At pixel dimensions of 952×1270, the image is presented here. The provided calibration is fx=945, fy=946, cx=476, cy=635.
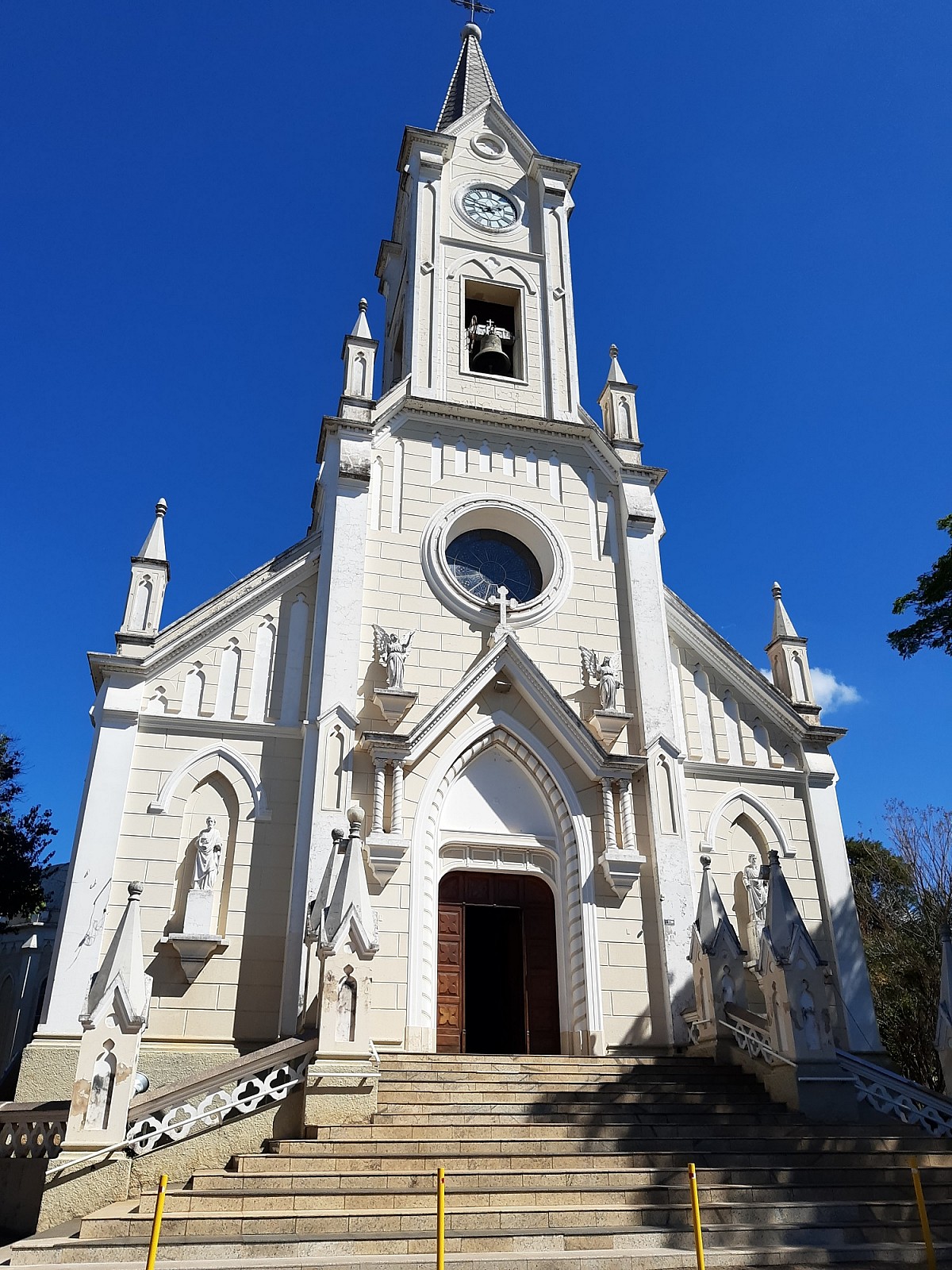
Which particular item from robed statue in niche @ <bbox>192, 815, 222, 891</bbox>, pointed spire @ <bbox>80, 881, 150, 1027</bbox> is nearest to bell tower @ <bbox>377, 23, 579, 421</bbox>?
robed statue in niche @ <bbox>192, 815, 222, 891</bbox>

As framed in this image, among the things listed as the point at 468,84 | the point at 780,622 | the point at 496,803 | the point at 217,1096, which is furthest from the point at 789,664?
the point at 468,84

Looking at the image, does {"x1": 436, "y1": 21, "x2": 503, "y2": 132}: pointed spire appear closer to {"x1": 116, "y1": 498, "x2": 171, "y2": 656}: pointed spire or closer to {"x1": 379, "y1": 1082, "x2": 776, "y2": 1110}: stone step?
{"x1": 116, "y1": 498, "x2": 171, "y2": 656}: pointed spire

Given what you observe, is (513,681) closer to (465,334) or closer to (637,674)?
(637,674)

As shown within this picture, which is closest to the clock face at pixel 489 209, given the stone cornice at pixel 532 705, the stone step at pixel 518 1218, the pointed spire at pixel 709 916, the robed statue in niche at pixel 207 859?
the stone cornice at pixel 532 705

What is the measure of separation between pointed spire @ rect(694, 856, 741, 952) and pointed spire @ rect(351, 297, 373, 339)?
1285cm

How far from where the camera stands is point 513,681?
675 inches

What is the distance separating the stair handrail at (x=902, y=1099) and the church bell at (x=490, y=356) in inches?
608

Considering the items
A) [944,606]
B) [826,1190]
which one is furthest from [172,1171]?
[944,606]

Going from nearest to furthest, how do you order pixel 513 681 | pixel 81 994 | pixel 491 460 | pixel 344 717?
pixel 81 994 → pixel 344 717 → pixel 513 681 → pixel 491 460

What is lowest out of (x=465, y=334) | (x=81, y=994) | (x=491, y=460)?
(x=81, y=994)

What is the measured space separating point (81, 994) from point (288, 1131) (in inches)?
171

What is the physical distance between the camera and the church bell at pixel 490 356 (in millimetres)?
21641

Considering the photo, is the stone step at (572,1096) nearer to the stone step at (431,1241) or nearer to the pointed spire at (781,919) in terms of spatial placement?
the pointed spire at (781,919)

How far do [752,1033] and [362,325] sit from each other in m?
15.7
